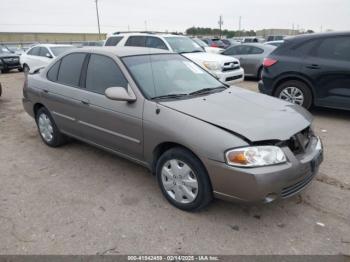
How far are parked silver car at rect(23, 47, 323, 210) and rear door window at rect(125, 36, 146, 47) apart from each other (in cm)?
594

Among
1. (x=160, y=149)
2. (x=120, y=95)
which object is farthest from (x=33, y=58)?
(x=160, y=149)

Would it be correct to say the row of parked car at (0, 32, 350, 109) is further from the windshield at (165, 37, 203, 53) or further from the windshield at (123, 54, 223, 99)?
the windshield at (165, 37, 203, 53)

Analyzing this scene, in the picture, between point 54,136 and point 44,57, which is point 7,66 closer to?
point 44,57

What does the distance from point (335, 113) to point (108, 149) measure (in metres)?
5.25

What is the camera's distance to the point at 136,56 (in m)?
4.05

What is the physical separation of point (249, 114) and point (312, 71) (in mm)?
3836

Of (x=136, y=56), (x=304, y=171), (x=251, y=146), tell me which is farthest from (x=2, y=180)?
(x=304, y=171)

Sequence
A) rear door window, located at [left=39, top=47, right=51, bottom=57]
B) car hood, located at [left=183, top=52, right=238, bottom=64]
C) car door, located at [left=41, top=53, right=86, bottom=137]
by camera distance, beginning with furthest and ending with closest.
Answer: rear door window, located at [left=39, top=47, right=51, bottom=57] → car hood, located at [left=183, top=52, right=238, bottom=64] → car door, located at [left=41, top=53, right=86, bottom=137]

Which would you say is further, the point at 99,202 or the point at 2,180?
the point at 2,180

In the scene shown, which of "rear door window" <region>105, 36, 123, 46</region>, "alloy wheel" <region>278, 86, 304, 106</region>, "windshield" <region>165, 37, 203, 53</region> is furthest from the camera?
"rear door window" <region>105, 36, 123, 46</region>

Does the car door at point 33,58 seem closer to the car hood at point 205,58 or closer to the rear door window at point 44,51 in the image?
the rear door window at point 44,51

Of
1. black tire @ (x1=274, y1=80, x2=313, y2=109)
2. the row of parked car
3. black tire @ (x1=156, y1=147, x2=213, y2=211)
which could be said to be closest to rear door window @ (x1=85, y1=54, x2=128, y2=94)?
black tire @ (x1=156, y1=147, x2=213, y2=211)

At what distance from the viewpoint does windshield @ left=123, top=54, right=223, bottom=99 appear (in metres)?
3.68

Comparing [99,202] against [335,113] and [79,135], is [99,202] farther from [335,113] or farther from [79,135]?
[335,113]
